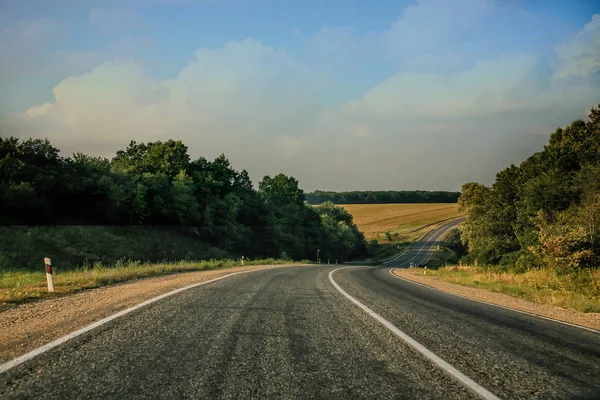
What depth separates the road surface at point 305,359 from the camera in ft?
11.6

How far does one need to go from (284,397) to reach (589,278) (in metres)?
17.2

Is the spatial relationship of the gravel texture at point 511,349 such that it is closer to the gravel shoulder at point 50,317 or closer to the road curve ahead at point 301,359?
the road curve ahead at point 301,359

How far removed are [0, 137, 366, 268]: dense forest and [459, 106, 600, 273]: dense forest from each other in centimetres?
2901

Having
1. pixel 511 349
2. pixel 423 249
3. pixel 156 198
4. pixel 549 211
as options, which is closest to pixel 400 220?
pixel 423 249

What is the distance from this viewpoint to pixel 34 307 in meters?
8.12

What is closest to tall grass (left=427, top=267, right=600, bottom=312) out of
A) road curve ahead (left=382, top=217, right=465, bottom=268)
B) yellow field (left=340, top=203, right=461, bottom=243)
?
road curve ahead (left=382, top=217, right=465, bottom=268)

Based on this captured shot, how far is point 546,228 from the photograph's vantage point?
24.0 metres

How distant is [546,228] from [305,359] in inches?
954

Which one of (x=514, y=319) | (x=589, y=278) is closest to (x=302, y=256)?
(x=589, y=278)

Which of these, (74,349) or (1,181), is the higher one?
(1,181)

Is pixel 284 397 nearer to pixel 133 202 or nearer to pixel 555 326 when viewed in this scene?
pixel 555 326

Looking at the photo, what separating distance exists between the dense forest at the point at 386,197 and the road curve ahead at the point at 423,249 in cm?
5207

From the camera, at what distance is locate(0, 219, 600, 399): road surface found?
352 cm

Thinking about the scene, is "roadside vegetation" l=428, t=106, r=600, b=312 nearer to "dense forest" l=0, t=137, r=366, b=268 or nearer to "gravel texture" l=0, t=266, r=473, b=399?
"gravel texture" l=0, t=266, r=473, b=399
